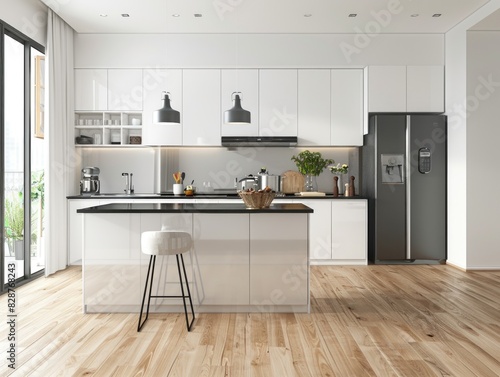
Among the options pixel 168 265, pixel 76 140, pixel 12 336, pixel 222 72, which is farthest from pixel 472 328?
pixel 76 140

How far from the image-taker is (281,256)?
12.9ft

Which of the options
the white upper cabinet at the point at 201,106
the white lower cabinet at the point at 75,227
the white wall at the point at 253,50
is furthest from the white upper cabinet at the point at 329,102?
the white lower cabinet at the point at 75,227

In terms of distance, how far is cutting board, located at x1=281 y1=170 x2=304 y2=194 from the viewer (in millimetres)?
6668

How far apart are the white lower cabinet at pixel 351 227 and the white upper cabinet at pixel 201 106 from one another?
74.4 inches

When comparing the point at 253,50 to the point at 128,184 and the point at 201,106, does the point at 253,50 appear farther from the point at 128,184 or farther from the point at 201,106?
the point at 128,184

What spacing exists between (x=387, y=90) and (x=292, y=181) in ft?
5.86

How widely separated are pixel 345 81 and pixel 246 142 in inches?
62.3

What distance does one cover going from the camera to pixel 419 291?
15.3ft

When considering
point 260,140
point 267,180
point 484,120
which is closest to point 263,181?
point 267,180

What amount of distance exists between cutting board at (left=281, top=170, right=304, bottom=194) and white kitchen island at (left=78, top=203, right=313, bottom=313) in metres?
2.75

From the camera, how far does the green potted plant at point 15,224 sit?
489 cm

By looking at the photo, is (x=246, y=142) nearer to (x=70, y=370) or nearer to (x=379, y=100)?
(x=379, y=100)

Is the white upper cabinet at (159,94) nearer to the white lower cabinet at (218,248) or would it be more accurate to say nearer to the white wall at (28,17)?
the white wall at (28,17)

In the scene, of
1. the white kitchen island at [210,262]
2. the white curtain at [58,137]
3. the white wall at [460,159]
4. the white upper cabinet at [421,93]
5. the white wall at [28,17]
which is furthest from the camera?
the white upper cabinet at [421,93]
